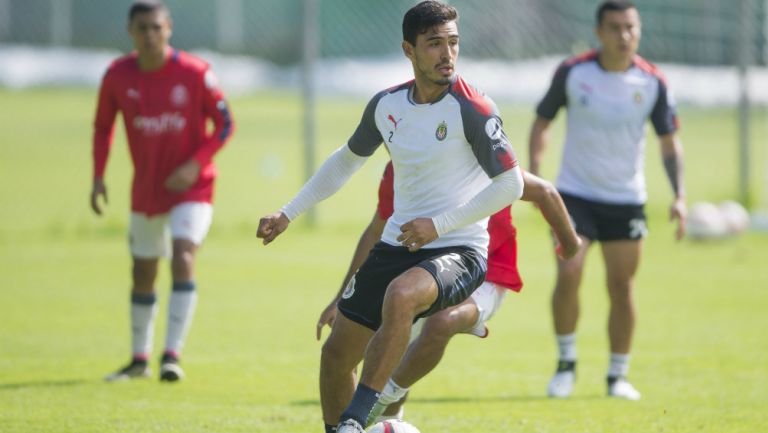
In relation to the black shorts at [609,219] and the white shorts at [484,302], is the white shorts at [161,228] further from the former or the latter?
the white shorts at [484,302]

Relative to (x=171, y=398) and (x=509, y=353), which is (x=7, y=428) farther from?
(x=509, y=353)

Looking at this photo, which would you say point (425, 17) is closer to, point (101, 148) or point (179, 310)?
point (179, 310)

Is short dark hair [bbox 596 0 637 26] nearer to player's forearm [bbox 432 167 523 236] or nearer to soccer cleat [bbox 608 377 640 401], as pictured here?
soccer cleat [bbox 608 377 640 401]

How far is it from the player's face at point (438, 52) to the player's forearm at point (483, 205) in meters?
0.56

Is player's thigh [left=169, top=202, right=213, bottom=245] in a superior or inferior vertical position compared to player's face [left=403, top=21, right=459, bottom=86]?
inferior

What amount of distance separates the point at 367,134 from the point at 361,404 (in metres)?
1.47

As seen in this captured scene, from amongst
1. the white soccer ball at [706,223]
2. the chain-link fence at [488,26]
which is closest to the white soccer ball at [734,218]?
the white soccer ball at [706,223]

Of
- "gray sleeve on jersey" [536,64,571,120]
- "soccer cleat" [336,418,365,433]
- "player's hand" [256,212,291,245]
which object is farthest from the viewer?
"gray sleeve on jersey" [536,64,571,120]

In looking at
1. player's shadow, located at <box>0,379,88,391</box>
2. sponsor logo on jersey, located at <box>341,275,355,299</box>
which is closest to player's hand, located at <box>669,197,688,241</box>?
sponsor logo on jersey, located at <box>341,275,355,299</box>

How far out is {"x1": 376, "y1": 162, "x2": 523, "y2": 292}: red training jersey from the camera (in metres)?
6.96

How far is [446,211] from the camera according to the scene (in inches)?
244

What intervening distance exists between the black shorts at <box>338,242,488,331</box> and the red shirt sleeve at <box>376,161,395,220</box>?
25.3 inches

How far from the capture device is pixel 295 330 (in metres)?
11.4

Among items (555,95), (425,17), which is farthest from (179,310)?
(425,17)
